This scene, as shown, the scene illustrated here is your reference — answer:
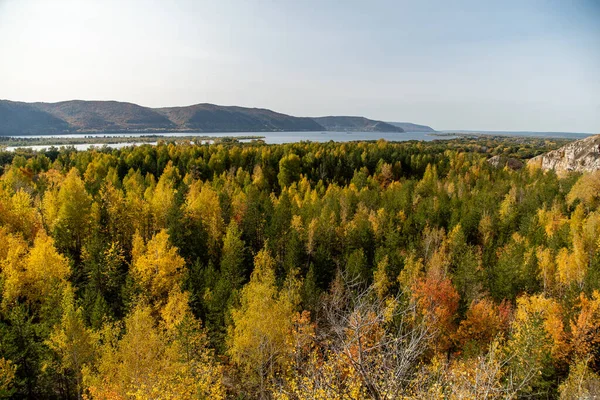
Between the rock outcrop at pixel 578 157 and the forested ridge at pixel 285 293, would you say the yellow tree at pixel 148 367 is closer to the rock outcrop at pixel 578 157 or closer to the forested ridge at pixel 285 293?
the forested ridge at pixel 285 293

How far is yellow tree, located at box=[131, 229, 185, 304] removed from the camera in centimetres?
4019

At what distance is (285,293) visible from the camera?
117 ft

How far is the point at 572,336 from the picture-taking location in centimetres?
3569

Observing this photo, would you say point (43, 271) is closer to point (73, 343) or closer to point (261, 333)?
point (73, 343)

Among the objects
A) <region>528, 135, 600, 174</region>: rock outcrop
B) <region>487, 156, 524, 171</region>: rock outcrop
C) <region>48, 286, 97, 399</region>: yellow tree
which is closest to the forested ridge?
<region>48, 286, 97, 399</region>: yellow tree

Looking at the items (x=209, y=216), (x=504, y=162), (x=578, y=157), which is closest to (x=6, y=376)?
(x=209, y=216)

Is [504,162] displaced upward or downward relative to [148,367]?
upward

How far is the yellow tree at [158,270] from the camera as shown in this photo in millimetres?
40188

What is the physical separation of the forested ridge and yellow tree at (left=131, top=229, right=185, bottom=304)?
185mm

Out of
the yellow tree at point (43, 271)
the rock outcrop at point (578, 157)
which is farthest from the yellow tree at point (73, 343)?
the rock outcrop at point (578, 157)

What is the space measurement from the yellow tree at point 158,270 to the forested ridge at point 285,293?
18 centimetres

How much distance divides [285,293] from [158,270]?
1596cm

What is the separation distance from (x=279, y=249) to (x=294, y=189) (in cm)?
3361

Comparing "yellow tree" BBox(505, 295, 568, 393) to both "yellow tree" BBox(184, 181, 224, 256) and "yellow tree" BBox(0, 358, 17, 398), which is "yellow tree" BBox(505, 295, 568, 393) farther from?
"yellow tree" BBox(184, 181, 224, 256)
